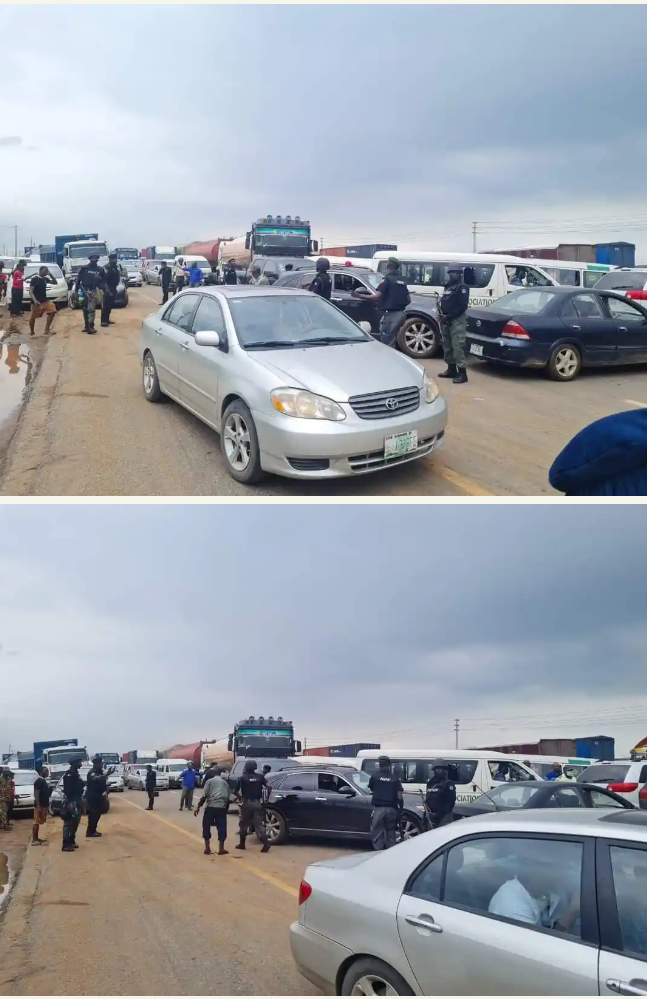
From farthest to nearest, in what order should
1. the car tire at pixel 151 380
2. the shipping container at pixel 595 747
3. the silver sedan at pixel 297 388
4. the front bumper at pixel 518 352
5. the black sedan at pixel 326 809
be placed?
1. the shipping container at pixel 595 747
2. the front bumper at pixel 518 352
3. the black sedan at pixel 326 809
4. the car tire at pixel 151 380
5. the silver sedan at pixel 297 388

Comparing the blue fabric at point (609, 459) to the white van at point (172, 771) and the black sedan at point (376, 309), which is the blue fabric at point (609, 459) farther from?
the white van at point (172, 771)

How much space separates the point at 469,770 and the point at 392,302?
25.7ft

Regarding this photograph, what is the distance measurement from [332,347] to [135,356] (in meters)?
7.49

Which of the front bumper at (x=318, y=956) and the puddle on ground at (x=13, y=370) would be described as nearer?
the front bumper at (x=318, y=956)

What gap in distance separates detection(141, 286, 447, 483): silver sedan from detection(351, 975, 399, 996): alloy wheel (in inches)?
161

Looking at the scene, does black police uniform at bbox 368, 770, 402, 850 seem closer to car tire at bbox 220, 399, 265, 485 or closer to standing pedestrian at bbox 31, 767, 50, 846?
car tire at bbox 220, 399, 265, 485

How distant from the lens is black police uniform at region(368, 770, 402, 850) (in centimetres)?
895

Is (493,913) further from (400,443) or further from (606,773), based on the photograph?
(606,773)

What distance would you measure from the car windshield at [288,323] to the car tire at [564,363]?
4.58 m

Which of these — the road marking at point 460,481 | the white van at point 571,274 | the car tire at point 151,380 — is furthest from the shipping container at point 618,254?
the road marking at point 460,481

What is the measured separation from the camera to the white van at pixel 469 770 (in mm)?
13797

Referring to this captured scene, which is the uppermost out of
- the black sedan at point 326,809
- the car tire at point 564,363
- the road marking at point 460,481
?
the car tire at point 564,363

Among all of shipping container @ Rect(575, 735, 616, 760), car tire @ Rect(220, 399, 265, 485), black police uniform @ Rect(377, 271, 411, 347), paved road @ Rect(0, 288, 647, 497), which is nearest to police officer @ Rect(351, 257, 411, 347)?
black police uniform @ Rect(377, 271, 411, 347)

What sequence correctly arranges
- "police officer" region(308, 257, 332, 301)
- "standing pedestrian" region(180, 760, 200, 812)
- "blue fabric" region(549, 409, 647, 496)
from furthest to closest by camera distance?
1. "standing pedestrian" region(180, 760, 200, 812)
2. "police officer" region(308, 257, 332, 301)
3. "blue fabric" region(549, 409, 647, 496)
